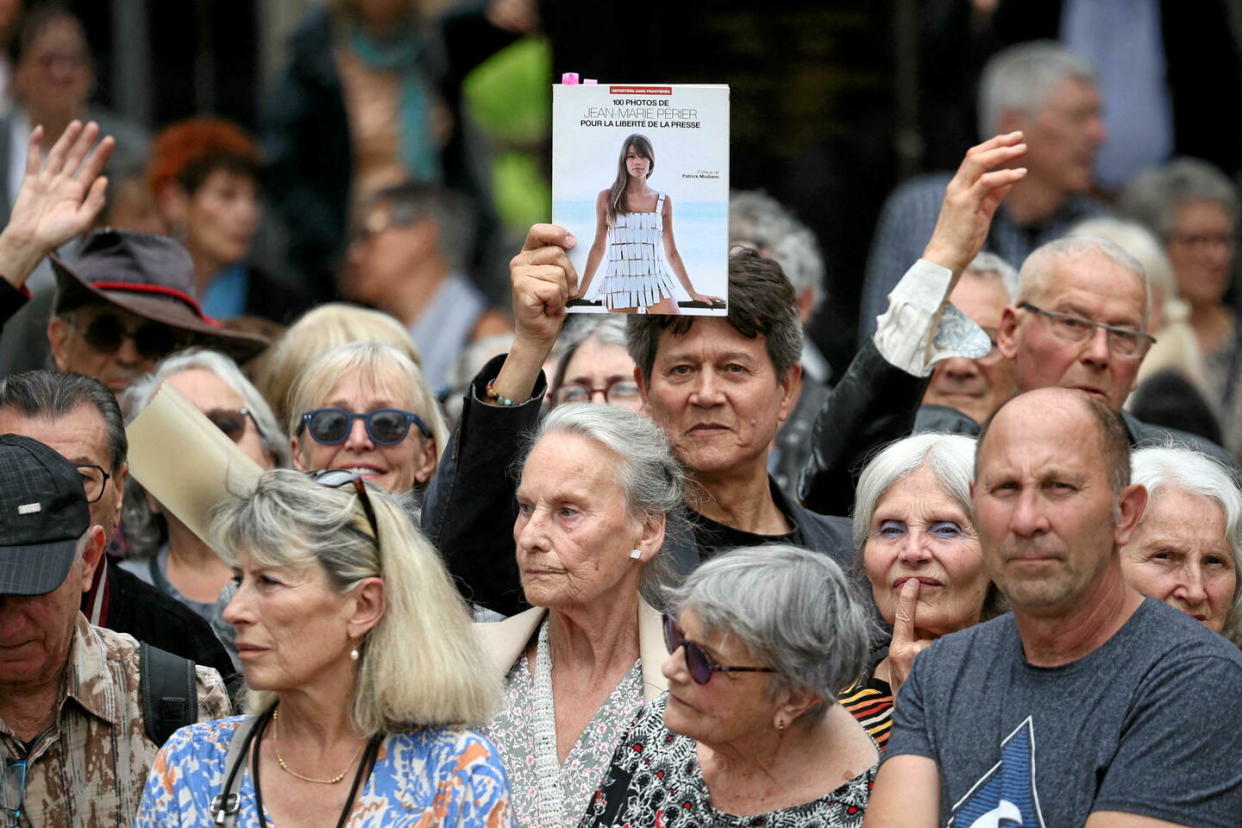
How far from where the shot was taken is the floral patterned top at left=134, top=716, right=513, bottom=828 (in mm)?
3865

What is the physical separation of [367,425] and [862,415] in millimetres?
1368

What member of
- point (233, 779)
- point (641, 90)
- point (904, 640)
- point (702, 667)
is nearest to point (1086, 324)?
point (904, 640)

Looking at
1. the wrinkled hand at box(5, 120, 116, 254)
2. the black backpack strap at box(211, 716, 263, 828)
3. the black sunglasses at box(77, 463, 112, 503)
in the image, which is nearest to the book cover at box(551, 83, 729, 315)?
the black sunglasses at box(77, 463, 112, 503)

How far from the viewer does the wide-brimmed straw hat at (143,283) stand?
6133 millimetres

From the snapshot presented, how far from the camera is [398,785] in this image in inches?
154

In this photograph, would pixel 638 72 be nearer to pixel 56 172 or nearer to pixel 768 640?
pixel 56 172

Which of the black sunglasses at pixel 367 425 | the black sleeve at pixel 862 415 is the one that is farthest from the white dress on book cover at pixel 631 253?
the black sunglasses at pixel 367 425

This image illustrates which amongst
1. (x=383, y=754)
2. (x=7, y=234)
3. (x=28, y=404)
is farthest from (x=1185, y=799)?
(x=7, y=234)

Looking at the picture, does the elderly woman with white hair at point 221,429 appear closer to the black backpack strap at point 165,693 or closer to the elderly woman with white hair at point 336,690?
the black backpack strap at point 165,693

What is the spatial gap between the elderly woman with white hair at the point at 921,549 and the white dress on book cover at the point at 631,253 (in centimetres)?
73

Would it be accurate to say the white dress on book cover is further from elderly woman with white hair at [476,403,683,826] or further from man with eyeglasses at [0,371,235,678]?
man with eyeglasses at [0,371,235,678]

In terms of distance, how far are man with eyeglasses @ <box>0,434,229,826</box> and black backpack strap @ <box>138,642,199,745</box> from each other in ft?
0.04

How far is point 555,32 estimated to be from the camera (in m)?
9.95

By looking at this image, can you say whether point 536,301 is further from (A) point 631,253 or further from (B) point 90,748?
(B) point 90,748
